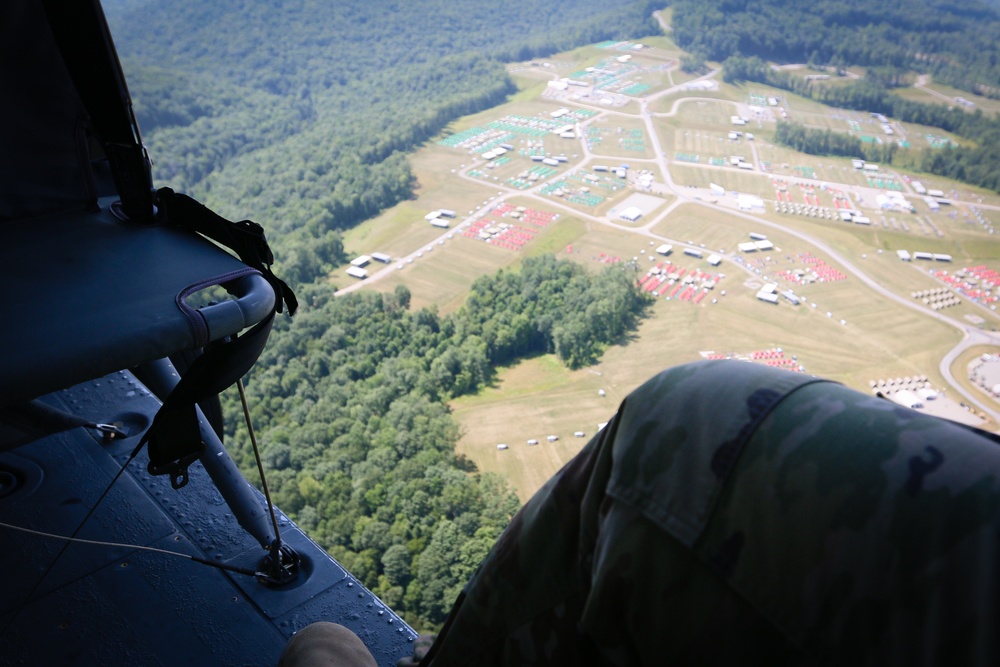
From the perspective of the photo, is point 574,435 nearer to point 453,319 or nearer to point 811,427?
point 453,319

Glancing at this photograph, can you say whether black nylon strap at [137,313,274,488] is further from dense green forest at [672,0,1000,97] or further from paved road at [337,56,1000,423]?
dense green forest at [672,0,1000,97]

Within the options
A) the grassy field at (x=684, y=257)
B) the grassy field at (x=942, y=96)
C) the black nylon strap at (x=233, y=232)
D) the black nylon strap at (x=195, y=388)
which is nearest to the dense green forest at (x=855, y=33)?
the grassy field at (x=942, y=96)

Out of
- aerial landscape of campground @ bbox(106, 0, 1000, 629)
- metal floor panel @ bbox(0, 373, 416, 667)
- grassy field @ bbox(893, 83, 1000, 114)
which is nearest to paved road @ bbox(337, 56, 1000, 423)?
aerial landscape of campground @ bbox(106, 0, 1000, 629)

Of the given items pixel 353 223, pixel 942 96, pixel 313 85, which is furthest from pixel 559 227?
pixel 313 85

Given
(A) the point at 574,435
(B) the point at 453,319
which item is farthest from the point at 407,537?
(B) the point at 453,319

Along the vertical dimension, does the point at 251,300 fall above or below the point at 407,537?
above

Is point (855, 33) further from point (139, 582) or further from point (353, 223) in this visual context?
point (139, 582)
